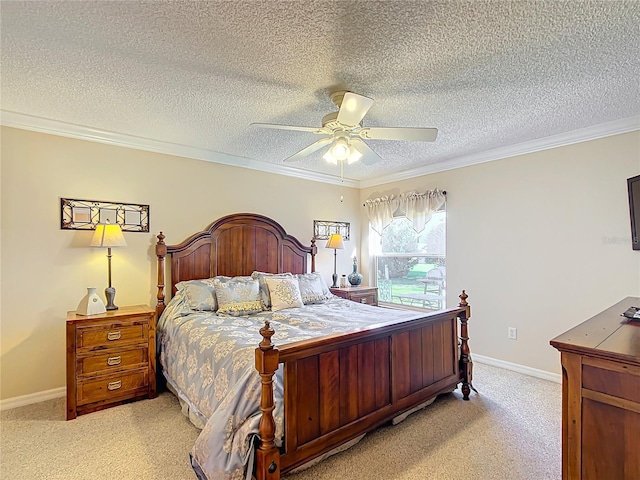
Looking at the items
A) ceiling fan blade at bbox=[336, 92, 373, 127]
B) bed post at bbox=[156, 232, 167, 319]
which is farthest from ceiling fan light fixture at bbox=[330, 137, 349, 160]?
bed post at bbox=[156, 232, 167, 319]

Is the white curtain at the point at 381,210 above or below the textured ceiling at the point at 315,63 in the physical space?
below

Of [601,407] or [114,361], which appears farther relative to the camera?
[114,361]

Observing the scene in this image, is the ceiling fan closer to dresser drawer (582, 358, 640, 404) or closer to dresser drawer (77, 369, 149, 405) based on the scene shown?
dresser drawer (582, 358, 640, 404)

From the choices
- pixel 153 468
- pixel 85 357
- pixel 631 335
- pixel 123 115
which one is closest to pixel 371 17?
pixel 631 335

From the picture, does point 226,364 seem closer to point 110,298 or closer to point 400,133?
point 110,298

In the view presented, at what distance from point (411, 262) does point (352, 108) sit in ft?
10.4

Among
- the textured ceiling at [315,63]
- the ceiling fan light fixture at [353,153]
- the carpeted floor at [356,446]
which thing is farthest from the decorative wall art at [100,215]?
the ceiling fan light fixture at [353,153]

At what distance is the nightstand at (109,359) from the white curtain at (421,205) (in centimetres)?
337

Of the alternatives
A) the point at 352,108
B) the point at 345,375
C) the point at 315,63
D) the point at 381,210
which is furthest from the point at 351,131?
the point at 381,210

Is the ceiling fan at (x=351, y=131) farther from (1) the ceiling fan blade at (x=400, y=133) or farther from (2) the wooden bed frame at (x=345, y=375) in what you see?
(2) the wooden bed frame at (x=345, y=375)

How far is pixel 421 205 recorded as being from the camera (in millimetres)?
4547


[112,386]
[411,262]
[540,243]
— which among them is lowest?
[112,386]

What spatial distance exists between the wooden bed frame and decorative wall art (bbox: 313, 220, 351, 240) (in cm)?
182

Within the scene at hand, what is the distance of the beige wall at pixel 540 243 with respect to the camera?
3.05 meters
